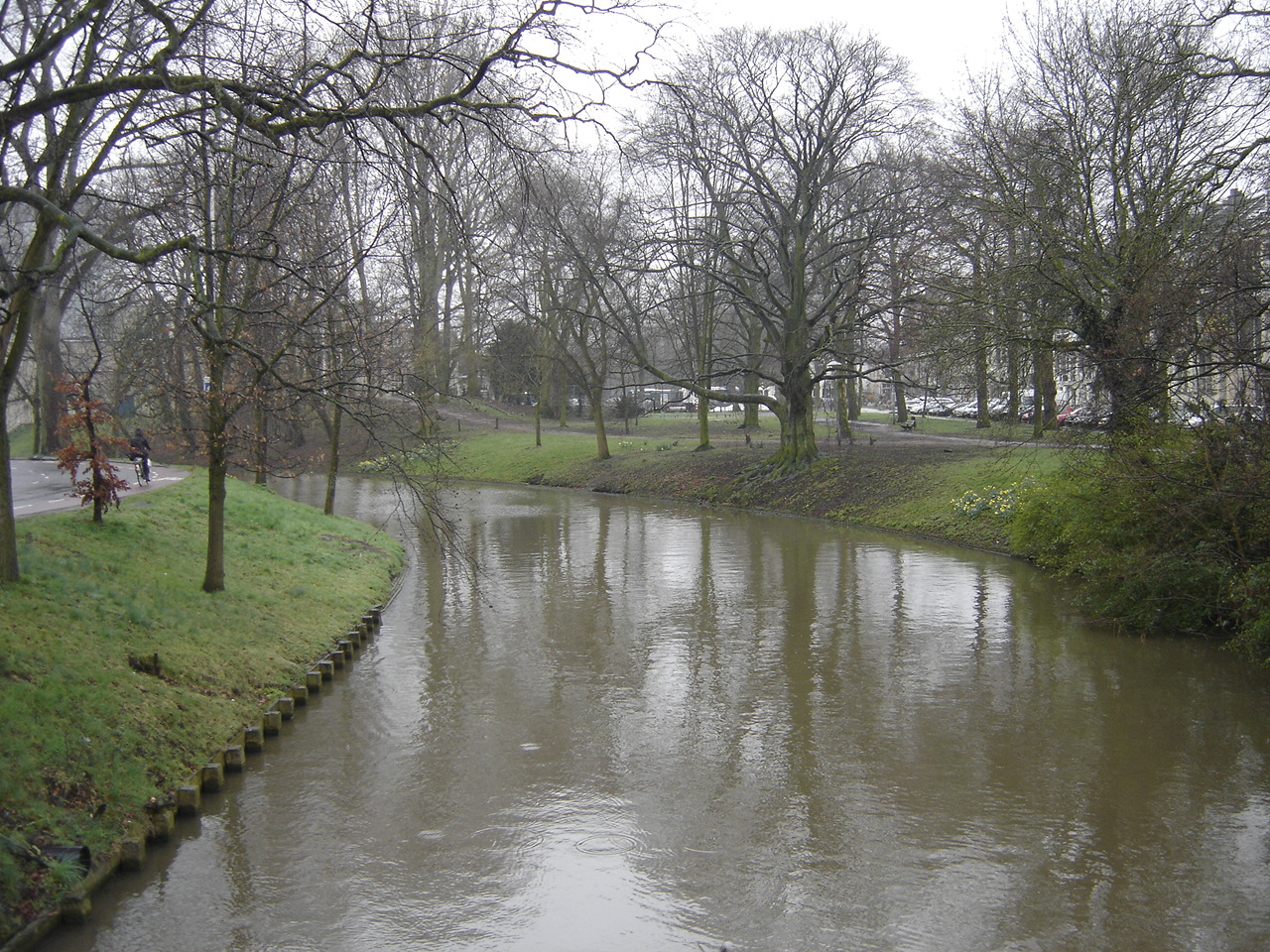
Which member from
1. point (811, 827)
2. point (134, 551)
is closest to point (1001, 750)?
point (811, 827)

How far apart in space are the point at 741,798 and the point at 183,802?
14.9 feet

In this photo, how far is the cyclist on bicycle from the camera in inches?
802

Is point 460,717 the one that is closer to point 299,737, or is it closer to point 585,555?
point 299,737

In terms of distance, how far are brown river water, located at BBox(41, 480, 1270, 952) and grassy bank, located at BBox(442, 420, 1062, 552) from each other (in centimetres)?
724

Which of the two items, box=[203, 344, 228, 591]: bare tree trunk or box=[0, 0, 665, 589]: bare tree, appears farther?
box=[203, 344, 228, 591]: bare tree trunk

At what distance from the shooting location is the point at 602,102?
24.9ft

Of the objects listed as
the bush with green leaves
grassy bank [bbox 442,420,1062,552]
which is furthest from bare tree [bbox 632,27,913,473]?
the bush with green leaves

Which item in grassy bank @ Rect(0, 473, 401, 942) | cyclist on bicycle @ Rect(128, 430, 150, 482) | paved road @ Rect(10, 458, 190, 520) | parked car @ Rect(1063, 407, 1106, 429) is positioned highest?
parked car @ Rect(1063, 407, 1106, 429)

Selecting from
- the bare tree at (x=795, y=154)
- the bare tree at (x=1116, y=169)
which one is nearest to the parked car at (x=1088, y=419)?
the bare tree at (x=1116, y=169)

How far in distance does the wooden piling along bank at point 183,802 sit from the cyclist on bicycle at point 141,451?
10155mm

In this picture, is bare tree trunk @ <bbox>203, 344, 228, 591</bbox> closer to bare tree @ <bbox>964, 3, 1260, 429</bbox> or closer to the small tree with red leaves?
the small tree with red leaves

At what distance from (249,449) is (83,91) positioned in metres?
6.81

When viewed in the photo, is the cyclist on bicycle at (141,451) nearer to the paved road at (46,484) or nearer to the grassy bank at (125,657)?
the paved road at (46,484)

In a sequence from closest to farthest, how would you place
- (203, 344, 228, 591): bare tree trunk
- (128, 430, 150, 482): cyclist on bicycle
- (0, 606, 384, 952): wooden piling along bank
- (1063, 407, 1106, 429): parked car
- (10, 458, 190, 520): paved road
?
(0, 606, 384, 952): wooden piling along bank
(203, 344, 228, 591): bare tree trunk
(1063, 407, 1106, 429): parked car
(10, 458, 190, 520): paved road
(128, 430, 150, 482): cyclist on bicycle
